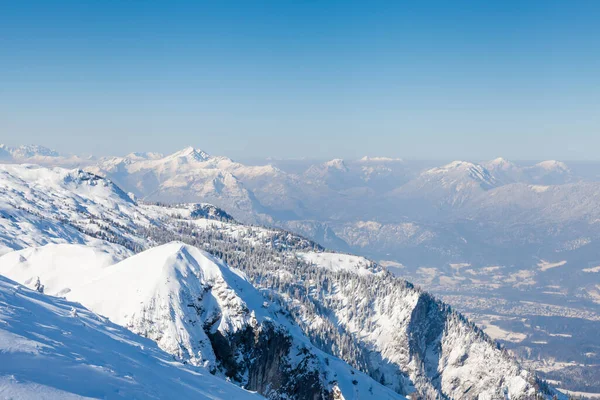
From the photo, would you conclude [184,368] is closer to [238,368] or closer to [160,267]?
[238,368]

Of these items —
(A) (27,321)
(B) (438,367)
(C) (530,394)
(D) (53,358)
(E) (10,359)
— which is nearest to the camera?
(E) (10,359)

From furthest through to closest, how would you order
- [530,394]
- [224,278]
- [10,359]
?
[530,394], [224,278], [10,359]

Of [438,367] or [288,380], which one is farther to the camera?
[438,367]

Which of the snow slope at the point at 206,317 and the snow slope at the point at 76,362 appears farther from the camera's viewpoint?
the snow slope at the point at 206,317

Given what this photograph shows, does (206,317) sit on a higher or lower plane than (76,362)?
lower

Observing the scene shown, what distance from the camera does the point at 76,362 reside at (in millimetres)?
34031

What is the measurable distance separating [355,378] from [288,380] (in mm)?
25237

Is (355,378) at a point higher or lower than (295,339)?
lower

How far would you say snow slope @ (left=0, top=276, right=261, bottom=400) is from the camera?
28.9 metres

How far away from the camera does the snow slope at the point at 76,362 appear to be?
94.8 ft

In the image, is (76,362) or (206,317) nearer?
(76,362)

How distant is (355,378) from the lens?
107625 millimetres

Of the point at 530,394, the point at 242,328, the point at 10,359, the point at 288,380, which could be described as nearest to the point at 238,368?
the point at 242,328

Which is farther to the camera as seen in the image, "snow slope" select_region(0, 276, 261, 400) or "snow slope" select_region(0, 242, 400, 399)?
"snow slope" select_region(0, 242, 400, 399)
